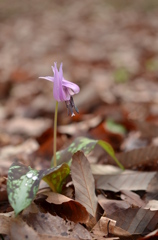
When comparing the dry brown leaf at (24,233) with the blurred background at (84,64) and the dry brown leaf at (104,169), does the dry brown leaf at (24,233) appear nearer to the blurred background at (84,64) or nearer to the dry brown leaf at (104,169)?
the dry brown leaf at (104,169)

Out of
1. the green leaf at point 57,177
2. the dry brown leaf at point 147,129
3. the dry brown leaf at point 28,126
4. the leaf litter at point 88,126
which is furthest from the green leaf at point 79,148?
the dry brown leaf at point 28,126

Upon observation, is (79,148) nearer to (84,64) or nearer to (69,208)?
(69,208)

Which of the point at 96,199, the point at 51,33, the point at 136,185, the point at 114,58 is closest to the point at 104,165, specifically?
the point at 136,185

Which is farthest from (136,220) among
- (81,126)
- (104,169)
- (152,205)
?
(81,126)

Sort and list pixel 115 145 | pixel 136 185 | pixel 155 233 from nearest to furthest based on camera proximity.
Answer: pixel 155 233, pixel 136 185, pixel 115 145

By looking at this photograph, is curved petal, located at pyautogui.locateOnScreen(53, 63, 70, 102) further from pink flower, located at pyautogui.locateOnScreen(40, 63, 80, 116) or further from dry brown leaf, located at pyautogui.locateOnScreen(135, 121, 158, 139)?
dry brown leaf, located at pyautogui.locateOnScreen(135, 121, 158, 139)

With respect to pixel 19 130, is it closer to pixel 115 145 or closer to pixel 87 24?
pixel 115 145
